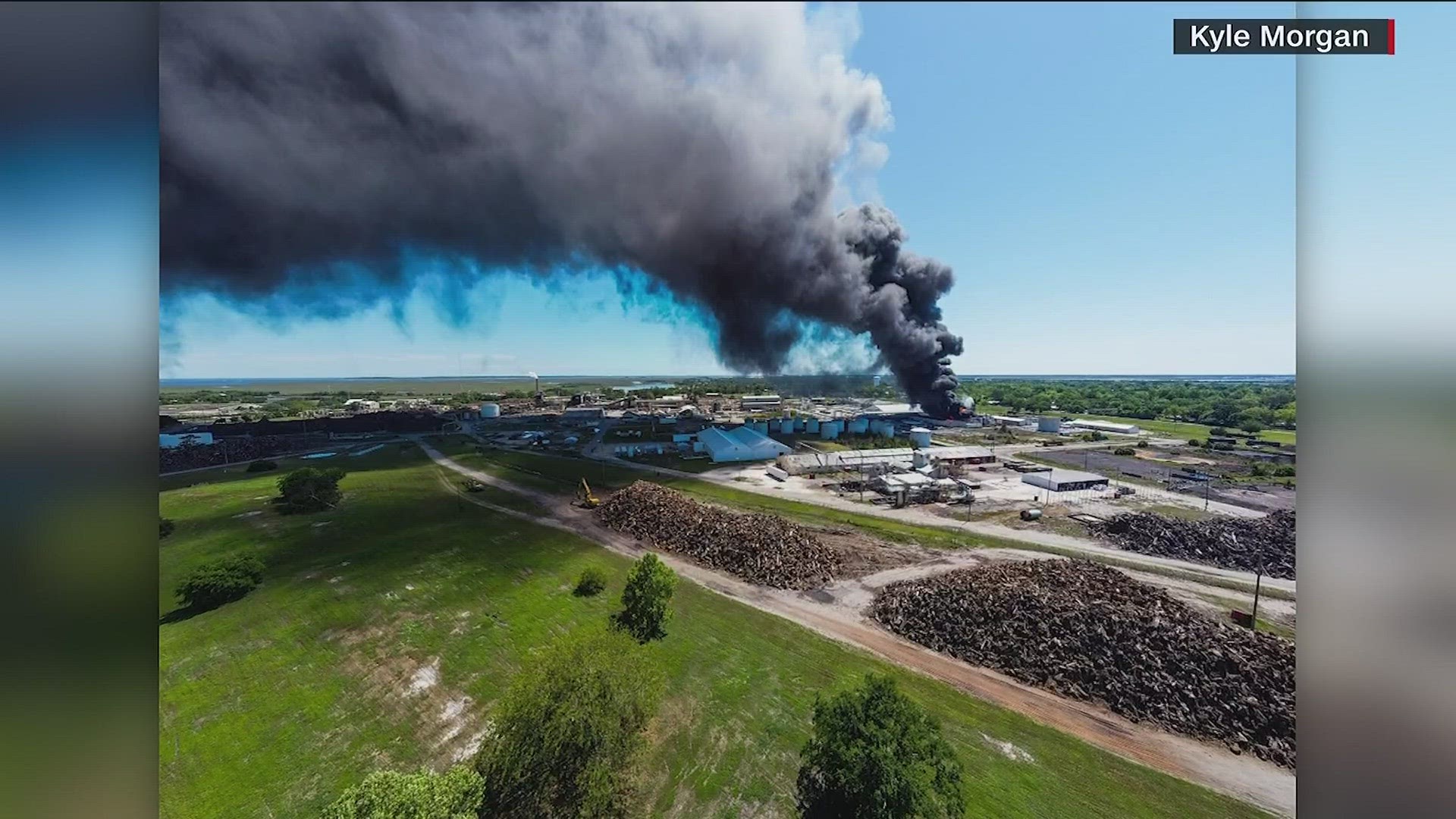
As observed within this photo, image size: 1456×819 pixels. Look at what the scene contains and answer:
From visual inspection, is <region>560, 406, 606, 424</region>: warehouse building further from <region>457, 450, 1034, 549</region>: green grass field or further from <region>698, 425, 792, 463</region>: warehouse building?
<region>698, 425, 792, 463</region>: warehouse building

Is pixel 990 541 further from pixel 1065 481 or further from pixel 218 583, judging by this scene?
pixel 218 583

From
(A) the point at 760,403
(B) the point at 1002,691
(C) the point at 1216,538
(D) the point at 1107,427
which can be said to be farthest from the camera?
(A) the point at 760,403

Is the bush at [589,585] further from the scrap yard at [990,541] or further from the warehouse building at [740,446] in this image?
the warehouse building at [740,446]

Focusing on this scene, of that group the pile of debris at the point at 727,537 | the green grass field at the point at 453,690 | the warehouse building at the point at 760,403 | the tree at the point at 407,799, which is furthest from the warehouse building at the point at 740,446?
the tree at the point at 407,799

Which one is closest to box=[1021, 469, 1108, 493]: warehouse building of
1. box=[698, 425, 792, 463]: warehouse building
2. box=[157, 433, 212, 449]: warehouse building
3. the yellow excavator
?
box=[698, 425, 792, 463]: warehouse building

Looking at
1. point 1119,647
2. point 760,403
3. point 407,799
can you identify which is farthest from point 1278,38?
point 760,403

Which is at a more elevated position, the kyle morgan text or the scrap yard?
the kyle morgan text

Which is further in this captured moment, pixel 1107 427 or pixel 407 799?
pixel 1107 427

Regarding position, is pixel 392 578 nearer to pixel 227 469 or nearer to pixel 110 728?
pixel 110 728
